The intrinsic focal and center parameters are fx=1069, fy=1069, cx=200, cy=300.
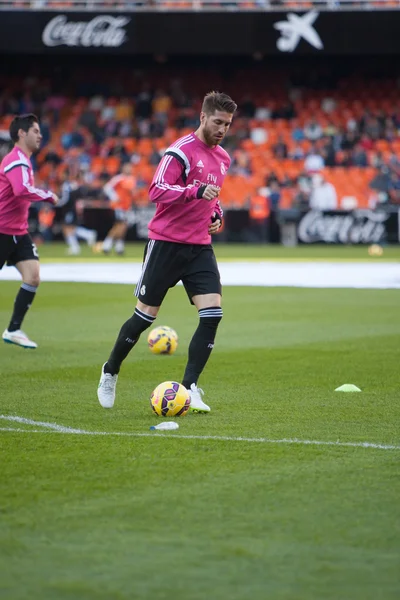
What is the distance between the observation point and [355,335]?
43.4 feet

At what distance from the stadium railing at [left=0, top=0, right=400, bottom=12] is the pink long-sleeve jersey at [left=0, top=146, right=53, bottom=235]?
2744cm

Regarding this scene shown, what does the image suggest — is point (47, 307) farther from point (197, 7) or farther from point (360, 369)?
point (197, 7)

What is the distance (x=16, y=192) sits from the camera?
456 inches

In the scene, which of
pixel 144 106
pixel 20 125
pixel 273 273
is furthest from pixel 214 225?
pixel 144 106

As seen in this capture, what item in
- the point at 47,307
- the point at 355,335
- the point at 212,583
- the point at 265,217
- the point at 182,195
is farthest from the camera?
the point at 265,217

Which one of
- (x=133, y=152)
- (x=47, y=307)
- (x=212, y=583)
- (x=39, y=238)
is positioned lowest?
(x=212, y=583)

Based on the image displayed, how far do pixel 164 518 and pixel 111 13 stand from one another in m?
35.1

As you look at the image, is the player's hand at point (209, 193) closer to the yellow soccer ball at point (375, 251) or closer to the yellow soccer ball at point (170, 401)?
the yellow soccer ball at point (170, 401)

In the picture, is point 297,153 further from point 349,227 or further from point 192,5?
point 192,5

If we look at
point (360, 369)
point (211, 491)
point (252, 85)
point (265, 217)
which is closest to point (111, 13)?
point (252, 85)

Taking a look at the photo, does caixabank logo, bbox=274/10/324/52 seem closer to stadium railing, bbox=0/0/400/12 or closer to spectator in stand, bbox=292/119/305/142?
stadium railing, bbox=0/0/400/12

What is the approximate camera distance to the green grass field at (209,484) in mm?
4223

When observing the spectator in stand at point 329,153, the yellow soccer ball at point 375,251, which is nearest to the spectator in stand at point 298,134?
the spectator in stand at point 329,153

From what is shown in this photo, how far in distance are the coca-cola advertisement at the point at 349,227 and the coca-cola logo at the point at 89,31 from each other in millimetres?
9996
